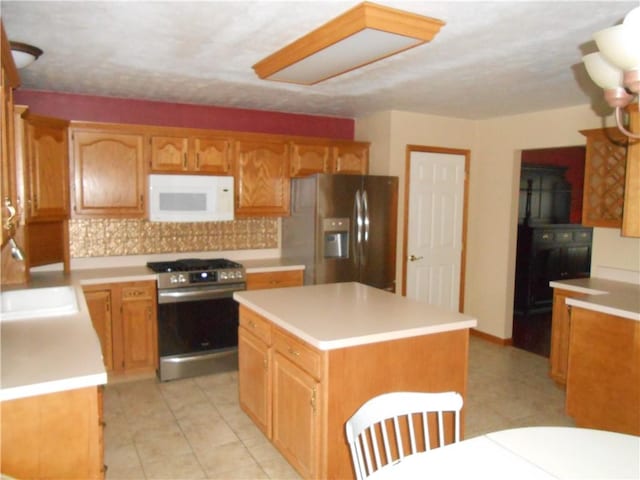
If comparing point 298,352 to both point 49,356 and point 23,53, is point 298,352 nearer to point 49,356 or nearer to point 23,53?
point 49,356

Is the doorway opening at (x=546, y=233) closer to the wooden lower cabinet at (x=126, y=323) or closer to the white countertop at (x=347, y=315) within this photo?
the white countertop at (x=347, y=315)

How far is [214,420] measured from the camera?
3365 millimetres

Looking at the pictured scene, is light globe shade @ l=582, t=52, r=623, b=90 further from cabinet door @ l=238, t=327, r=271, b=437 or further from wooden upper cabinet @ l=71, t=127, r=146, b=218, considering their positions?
wooden upper cabinet @ l=71, t=127, r=146, b=218

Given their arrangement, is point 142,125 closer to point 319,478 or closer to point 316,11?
point 316,11

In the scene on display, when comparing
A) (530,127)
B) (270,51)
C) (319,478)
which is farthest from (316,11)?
(530,127)

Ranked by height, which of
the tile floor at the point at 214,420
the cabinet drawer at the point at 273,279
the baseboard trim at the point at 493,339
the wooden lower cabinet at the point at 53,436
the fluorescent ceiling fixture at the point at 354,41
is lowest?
the tile floor at the point at 214,420

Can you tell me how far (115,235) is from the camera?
4398mm

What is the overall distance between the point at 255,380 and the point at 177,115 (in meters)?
2.65

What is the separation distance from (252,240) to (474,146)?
2.61 metres

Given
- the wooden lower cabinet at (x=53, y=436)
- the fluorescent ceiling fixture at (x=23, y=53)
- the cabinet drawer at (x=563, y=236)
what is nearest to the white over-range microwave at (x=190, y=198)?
the fluorescent ceiling fixture at (x=23, y=53)

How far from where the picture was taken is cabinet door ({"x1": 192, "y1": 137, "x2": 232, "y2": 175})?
435cm

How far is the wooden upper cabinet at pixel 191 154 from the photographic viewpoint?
4207mm

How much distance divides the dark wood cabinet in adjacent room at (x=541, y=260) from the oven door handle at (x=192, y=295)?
3.79 meters

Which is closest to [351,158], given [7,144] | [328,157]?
[328,157]
